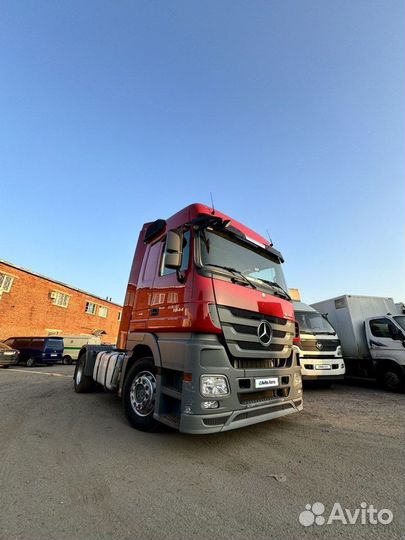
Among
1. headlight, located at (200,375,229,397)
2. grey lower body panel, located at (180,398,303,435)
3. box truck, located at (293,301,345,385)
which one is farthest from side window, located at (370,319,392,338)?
headlight, located at (200,375,229,397)

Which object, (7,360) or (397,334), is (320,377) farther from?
(7,360)

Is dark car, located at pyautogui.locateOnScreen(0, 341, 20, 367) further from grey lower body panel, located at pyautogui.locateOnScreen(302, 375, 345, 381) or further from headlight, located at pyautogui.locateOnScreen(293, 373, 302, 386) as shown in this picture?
headlight, located at pyautogui.locateOnScreen(293, 373, 302, 386)

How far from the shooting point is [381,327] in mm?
8148

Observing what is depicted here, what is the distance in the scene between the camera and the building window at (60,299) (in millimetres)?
26333

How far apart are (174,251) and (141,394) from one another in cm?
216

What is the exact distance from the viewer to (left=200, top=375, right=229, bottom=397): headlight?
280 centimetres

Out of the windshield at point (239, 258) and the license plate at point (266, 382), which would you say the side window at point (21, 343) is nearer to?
the windshield at point (239, 258)

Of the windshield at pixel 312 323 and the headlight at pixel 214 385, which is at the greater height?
the windshield at pixel 312 323

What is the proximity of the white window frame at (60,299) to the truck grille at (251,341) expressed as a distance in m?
27.8

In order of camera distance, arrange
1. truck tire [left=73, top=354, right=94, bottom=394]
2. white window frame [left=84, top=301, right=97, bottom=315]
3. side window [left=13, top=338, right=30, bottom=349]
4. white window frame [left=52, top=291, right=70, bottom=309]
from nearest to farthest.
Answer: truck tire [left=73, top=354, right=94, bottom=394], side window [left=13, top=338, right=30, bottom=349], white window frame [left=52, top=291, right=70, bottom=309], white window frame [left=84, top=301, right=97, bottom=315]

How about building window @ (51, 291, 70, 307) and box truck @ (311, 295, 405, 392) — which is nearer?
box truck @ (311, 295, 405, 392)

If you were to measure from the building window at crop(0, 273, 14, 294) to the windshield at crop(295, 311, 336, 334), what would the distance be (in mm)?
24364

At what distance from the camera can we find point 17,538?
1.63 metres

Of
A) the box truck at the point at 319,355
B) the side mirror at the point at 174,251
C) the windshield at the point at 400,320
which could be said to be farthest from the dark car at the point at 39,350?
the windshield at the point at 400,320
